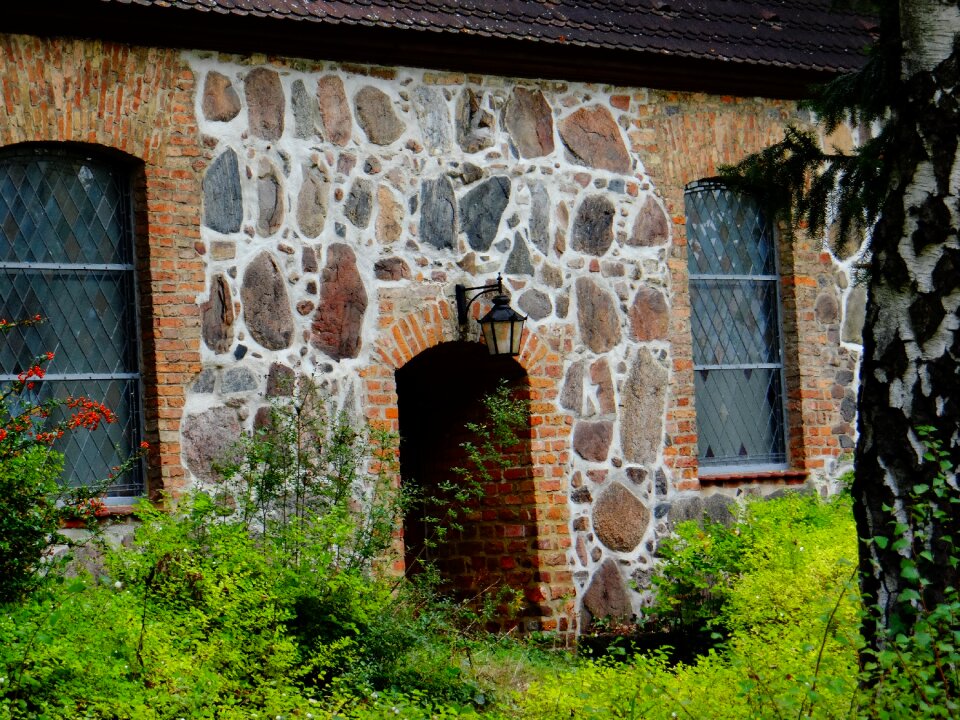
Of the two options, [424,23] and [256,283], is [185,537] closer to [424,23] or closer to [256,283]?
[256,283]

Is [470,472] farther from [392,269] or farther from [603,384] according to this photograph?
[392,269]

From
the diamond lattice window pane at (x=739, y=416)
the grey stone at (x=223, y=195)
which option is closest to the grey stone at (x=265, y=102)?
the grey stone at (x=223, y=195)

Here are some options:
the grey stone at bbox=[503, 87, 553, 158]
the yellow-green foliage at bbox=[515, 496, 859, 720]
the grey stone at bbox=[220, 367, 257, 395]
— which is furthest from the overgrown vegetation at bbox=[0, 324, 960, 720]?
the grey stone at bbox=[503, 87, 553, 158]

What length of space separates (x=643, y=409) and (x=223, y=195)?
3.63 metres

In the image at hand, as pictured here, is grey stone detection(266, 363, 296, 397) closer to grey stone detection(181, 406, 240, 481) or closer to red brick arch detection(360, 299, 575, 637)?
grey stone detection(181, 406, 240, 481)

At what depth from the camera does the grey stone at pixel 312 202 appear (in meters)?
9.28

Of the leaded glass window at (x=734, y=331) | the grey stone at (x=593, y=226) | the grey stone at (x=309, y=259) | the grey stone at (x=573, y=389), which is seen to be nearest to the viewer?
the grey stone at (x=309, y=259)

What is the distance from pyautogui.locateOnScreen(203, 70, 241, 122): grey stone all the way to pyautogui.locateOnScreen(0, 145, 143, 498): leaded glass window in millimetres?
679

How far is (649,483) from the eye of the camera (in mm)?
10641

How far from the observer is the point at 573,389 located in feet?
33.9

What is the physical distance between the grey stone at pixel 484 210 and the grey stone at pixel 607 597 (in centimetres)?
254

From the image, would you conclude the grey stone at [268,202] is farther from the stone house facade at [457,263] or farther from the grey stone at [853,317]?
the grey stone at [853,317]

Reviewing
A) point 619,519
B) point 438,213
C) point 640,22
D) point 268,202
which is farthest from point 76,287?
point 640,22

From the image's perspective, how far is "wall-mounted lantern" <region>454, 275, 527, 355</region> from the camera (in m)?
9.66
